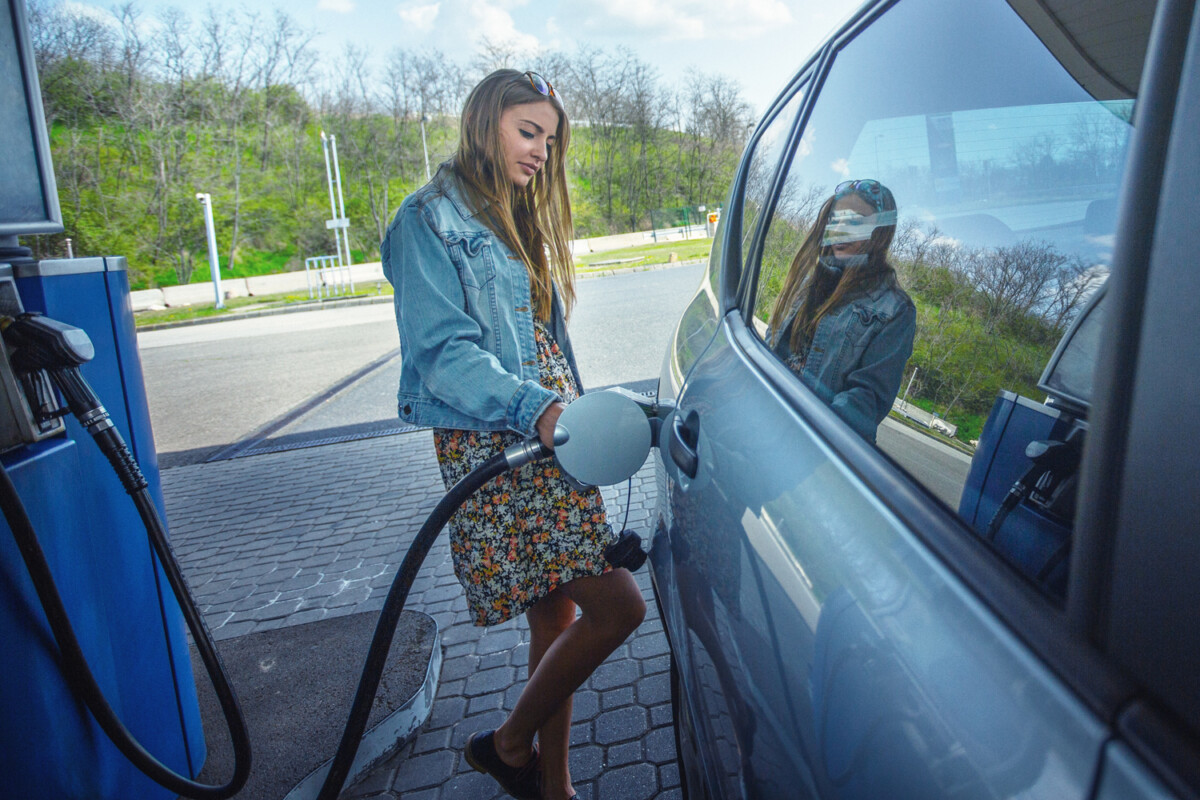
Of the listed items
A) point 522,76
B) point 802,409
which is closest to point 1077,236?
point 802,409

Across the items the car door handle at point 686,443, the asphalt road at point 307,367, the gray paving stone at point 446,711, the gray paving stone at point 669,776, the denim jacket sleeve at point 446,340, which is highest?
the denim jacket sleeve at point 446,340

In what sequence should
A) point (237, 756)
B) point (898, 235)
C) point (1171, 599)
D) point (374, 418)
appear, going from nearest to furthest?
point (1171, 599)
point (898, 235)
point (237, 756)
point (374, 418)

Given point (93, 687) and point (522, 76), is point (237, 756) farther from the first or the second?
point (522, 76)

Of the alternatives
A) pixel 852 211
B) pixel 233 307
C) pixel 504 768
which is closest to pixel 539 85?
pixel 852 211

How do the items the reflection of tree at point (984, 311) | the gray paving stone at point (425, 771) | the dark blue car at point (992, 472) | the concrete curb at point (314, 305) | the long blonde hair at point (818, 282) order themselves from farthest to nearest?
the concrete curb at point (314, 305), the gray paving stone at point (425, 771), the long blonde hair at point (818, 282), the reflection of tree at point (984, 311), the dark blue car at point (992, 472)

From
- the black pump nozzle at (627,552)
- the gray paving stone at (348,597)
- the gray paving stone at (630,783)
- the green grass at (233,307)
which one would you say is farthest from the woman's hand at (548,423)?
the green grass at (233,307)

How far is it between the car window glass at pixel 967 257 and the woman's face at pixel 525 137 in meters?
0.72

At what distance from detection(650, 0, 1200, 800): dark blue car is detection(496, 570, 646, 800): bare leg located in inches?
18.7

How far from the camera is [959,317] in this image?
98 cm

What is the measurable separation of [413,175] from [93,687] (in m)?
44.8

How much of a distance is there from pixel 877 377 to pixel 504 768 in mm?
1435

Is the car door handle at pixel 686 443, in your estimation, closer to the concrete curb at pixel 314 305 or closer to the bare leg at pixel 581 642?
the bare leg at pixel 581 642

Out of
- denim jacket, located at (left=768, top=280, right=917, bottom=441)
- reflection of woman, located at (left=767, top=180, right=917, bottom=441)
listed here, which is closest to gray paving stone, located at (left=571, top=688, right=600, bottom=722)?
reflection of woman, located at (left=767, top=180, right=917, bottom=441)

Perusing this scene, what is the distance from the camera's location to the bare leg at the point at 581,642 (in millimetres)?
1926
